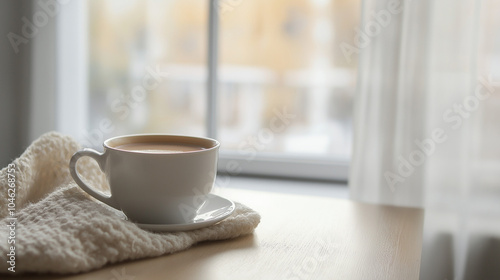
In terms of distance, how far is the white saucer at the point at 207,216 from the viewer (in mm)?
645

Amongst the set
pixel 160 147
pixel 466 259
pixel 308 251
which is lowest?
pixel 466 259

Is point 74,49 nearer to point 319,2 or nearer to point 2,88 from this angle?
point 2,88

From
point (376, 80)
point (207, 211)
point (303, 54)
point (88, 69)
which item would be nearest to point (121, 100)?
point (88, 69)

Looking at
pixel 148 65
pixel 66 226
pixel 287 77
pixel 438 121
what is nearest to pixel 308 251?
pixel 66 226

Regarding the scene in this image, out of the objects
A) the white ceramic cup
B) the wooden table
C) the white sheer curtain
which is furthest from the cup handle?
the white sheer curtain

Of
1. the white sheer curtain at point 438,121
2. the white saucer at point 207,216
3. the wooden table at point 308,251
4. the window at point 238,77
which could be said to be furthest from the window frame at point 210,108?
the white saucer at point 207,216

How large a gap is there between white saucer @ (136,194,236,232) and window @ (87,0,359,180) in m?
0.78

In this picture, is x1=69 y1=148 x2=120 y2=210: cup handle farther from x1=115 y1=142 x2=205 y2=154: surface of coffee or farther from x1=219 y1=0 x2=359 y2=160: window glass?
x1=219 y1=0 x2=359 y2=160: window glass

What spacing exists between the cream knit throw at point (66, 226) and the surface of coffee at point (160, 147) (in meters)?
0.08

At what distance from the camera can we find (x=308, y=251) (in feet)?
2.15

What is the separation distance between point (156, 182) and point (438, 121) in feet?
2.68

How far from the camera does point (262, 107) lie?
62.7 inches

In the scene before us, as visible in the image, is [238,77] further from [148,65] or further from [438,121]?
[438,121]

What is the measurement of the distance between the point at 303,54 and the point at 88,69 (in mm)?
668
